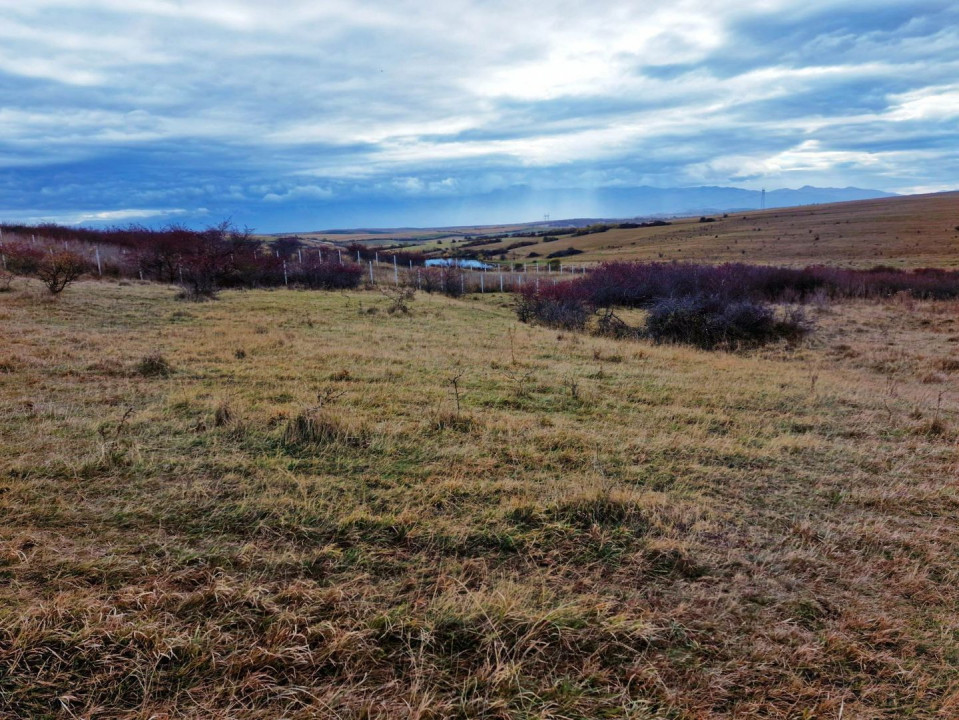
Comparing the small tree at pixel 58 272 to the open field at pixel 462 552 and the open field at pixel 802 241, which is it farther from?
the open field at pixel 802 241

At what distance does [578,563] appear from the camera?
3.56 m

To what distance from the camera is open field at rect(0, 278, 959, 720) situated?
2.52 meters

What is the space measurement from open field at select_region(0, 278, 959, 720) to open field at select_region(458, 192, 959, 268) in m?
41.7

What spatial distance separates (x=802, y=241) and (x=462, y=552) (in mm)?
66655

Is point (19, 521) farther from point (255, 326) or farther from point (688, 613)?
point (255, 326)

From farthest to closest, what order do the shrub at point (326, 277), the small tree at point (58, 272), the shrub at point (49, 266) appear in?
the shrub at point (326, 277) < the shrub at point (49, 266) < the small tree at point (58, 272)

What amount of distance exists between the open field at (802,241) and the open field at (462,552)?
41.7m

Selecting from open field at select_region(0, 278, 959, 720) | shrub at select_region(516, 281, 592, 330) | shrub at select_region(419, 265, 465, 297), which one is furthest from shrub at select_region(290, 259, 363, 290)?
open field at select_region(0, 278, 959, 720)

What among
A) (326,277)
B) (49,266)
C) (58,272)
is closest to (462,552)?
(58,272)

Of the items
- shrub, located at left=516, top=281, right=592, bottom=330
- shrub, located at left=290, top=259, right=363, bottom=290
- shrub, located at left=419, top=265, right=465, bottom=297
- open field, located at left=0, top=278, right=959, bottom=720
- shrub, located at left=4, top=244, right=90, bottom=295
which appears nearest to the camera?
open field, located at left=0, top=278, right=959, bottom=720

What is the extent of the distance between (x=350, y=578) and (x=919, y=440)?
6.80 m

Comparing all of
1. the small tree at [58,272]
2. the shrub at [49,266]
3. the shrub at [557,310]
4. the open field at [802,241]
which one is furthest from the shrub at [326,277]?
the open field at [802,241]

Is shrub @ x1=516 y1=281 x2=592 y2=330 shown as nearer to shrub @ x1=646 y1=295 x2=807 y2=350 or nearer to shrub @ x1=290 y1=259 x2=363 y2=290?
shrub @ x1=646 y1=295 x2=807 y2=350

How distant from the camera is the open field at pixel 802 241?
1800 inches
